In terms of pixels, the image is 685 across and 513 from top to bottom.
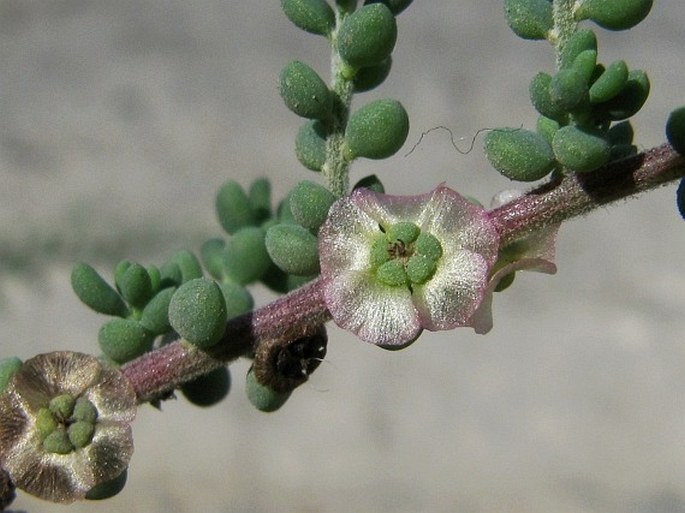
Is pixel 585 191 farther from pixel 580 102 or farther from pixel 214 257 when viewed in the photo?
pixel 214 257

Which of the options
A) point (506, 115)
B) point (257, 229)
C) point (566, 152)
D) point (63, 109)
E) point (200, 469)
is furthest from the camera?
point (63, 109)

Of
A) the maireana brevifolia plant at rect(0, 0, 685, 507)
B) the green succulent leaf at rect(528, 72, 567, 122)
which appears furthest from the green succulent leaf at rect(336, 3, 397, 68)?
the green succulent leaf at rect(528, 72, 567, 122)

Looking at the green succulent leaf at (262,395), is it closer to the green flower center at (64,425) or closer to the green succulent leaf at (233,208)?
the green flower center at (64,425)

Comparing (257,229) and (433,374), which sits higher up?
(257,229)

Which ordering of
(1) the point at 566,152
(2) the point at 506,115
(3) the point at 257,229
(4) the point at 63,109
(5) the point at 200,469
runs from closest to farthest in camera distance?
(1) the point at 566,152 < (3) the point at 257,229 < (5) the point at 200,469 < (2) the point at 506,115 < (4) the point at 63,109

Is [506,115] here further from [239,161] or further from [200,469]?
[200,469]

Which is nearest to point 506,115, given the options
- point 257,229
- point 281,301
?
point 257,229

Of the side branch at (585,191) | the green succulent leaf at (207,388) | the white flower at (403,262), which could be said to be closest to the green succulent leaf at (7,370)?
the green succulent leaf at (207,388)
